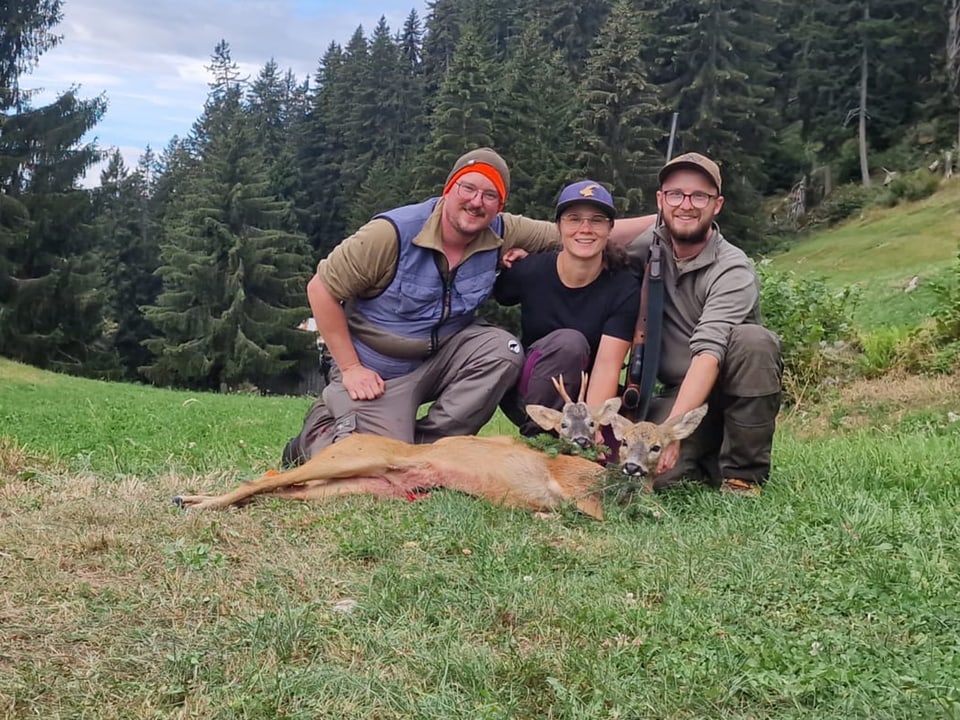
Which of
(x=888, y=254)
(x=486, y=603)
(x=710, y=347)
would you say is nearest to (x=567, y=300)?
(x=710, y=347)

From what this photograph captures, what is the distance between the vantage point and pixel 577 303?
512 centimetres

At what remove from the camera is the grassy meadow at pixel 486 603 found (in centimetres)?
229

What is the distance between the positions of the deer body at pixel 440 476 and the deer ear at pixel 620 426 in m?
0.19

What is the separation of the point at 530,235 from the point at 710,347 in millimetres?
1481

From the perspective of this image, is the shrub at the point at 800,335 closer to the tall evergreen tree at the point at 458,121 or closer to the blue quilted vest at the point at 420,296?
the blue quilted vest at the point at 420,296

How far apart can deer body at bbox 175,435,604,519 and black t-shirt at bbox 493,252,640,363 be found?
2.86 ft

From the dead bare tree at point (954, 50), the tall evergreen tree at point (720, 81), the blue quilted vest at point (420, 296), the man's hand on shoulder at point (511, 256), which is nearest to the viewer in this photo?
the blue quilted vest at point (420, 296)

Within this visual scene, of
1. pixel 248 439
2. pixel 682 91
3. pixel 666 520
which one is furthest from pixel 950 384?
pixel 682 91

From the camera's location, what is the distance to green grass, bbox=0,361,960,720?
7.51 feet

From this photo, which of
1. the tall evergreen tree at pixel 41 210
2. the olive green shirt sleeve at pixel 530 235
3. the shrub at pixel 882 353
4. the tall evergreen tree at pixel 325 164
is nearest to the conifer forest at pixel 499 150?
the tall evergreen tree at pixel 41 210

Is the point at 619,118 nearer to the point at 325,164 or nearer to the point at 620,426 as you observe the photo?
the point at 325,164

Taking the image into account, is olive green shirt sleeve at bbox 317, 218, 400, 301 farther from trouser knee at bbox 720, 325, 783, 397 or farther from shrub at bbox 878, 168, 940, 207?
shrub at bbox 878, 168, 940, 207

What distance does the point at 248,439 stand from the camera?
12430 mm

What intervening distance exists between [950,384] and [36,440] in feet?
34.9
